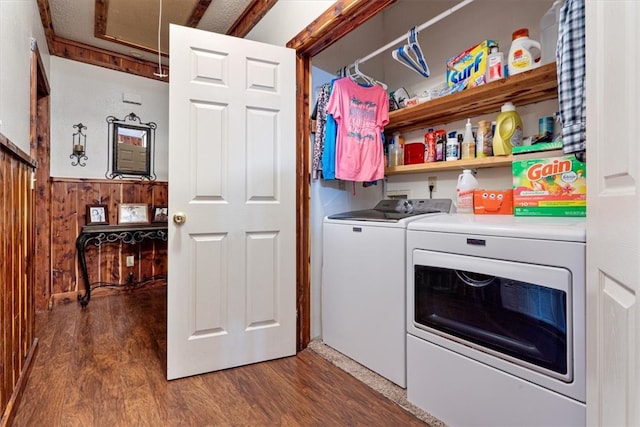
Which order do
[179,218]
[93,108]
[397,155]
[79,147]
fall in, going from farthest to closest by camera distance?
[93,108] → [79,147] → [397,155] → [179,218]

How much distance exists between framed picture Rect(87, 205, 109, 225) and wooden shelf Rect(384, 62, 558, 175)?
288cm

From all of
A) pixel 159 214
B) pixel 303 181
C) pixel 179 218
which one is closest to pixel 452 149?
pixel 303 181

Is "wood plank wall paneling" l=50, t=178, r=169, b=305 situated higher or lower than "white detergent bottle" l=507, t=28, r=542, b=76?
lower

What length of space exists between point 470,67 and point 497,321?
1314 mm

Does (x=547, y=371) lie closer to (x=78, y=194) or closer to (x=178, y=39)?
(x=178, y=39)

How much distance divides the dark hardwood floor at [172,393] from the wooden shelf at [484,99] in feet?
5.23

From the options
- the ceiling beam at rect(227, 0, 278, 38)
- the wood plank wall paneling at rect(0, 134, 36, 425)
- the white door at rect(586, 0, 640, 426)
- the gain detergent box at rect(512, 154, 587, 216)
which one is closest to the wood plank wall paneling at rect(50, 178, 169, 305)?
the wood plank wall paneling at rect(0, 134, 36, 425)

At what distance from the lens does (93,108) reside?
335 cm

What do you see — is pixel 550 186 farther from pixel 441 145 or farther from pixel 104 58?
pixel 104 58

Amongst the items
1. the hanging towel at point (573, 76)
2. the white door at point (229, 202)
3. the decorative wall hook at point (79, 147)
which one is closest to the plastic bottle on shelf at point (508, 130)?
the hanging towel at point (573, 76)

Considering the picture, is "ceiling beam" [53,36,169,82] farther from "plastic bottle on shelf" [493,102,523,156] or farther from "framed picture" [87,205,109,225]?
"plastic bottle on shelf" [493,102,523,156]

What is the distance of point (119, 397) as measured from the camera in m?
1.59

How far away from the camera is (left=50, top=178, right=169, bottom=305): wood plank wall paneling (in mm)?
3133

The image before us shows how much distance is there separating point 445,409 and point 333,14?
202 cm
